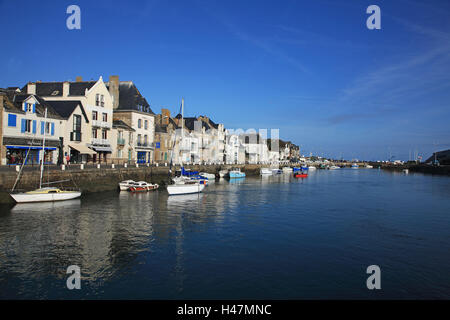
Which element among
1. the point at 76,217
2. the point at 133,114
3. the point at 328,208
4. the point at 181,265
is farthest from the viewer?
the point at 133,114

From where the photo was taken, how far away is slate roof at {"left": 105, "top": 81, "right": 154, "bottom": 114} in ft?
195

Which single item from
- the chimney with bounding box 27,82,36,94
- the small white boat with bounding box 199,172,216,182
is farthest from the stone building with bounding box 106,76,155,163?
the chimney with bounding box 27,82,36,94

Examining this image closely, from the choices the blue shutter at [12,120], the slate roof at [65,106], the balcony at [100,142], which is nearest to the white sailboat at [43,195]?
the blue shutter at [12,120]

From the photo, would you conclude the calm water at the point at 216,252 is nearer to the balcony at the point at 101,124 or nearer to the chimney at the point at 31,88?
the balcony at the point at 101,124

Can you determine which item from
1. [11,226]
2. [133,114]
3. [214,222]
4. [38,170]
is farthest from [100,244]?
[133,114]

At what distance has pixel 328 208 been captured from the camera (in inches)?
1351

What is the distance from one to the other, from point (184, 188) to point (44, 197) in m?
15.6

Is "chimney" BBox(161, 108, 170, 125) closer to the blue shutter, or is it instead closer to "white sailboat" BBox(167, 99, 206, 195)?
"white sailboat" BBox(167, 99, 206, 195)

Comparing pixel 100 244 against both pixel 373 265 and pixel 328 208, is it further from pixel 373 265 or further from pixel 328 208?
pixel 328 208

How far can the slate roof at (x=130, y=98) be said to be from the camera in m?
59.5

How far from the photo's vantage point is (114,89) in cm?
5988

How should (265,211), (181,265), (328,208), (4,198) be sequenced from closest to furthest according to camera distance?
(181,265)
(4,198)
(265,211)
(328,208)

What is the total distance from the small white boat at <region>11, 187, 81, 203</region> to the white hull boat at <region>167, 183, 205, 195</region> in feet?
36.1

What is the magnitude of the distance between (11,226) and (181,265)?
44.1ft
